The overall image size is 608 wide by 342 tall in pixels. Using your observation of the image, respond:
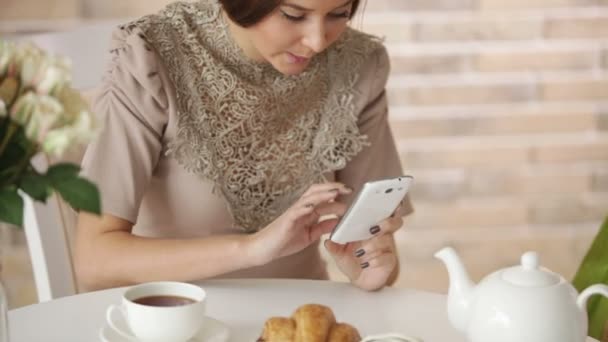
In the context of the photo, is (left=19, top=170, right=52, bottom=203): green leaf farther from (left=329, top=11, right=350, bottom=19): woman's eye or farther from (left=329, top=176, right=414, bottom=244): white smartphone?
(left=329, top=11, right=350, bottom=19): woman's eye

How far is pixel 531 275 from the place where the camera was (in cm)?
127

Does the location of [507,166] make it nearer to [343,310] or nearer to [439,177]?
[439,177]

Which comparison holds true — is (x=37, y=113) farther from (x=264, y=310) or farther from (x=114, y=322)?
(x=264, y=310)

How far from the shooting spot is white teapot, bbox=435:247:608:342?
124cm

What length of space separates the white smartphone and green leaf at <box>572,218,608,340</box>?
508mm

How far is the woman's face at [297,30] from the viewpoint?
1715mm

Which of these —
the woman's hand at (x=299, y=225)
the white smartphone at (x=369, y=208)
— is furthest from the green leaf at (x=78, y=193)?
the woman's hand at (x=299, y=225)

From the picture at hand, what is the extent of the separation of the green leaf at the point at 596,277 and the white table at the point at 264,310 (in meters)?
0.43

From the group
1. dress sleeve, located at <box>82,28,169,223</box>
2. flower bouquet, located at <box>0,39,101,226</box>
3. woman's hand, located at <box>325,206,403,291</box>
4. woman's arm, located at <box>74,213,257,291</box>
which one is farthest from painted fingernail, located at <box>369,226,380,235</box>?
flower bouquet, located at <box>0,39,101,226</box>

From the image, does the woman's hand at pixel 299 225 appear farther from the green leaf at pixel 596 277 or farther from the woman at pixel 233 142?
the green leaf at pixel 596 277

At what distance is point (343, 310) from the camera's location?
1.54 metres

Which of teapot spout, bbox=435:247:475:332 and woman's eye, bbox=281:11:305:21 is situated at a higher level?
woman's eye, bbox=281:11:305:21

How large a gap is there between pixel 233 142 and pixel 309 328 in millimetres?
625

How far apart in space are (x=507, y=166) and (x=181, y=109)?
1.89 m
